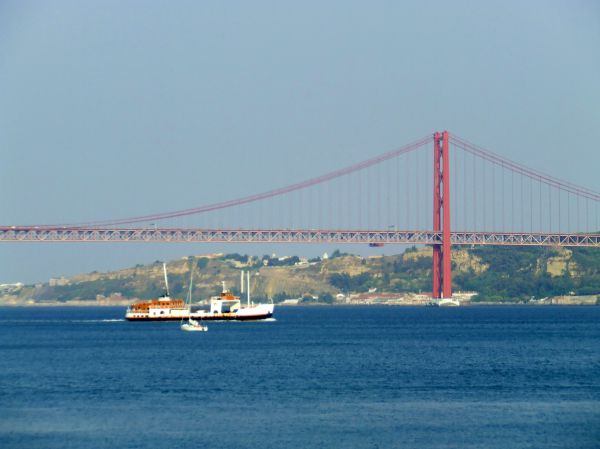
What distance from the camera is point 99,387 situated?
41250mm

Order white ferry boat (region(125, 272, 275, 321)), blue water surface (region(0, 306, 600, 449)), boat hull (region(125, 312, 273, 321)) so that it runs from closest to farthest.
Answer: blue water surface (region(0, 306, 600, 449)) < boat hull (region(125, 312, 273, 321)) < white ferry boat (region(125, 272, 275, 321))

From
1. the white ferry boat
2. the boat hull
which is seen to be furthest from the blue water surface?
the white ferry boat

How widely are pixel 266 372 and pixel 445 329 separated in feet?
115

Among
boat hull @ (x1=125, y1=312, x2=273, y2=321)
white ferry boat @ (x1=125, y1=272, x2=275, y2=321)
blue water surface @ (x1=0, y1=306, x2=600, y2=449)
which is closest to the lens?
blue water surface @ (x1=0, y1=306, x2=600, y2=449)

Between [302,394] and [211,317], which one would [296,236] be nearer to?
[211,317]

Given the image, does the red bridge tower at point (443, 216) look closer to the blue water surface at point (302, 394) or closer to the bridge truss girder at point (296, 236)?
the bridge truss girder at point (296, 236)

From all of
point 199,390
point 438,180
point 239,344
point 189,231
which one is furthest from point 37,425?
point 438,180

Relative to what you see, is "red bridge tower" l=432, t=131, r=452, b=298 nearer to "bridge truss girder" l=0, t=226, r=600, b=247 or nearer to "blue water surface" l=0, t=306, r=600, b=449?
"bridge truss girder" l=0, t=226, r=600, b=247

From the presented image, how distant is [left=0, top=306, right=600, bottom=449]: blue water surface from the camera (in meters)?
31.4

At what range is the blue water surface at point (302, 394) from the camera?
31.4m

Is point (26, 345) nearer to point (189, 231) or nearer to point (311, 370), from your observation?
point (311, 370)

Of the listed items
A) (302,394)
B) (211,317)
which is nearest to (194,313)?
(211,317)

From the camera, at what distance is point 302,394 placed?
38844mm

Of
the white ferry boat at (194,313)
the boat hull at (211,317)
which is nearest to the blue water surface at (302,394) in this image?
the boat hull at (211,317)
